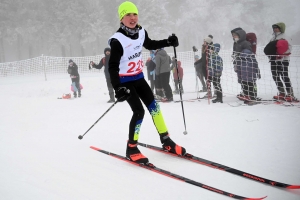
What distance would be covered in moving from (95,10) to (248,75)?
30414 mm

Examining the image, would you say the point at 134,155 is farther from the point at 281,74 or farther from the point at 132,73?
the point at 281,74

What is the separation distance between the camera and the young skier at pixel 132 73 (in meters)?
3.29

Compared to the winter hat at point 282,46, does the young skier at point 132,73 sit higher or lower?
lower

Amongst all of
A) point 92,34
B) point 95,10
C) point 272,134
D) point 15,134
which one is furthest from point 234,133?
point 95,10

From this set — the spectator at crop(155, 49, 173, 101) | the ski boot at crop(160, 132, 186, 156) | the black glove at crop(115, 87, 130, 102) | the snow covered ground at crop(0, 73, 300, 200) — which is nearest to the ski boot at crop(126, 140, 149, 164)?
the snow covered ground at crop(0, 73, 300, 200)

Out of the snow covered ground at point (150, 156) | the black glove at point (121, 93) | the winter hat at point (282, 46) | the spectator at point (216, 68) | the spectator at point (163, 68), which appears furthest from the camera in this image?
the spectator at point (163, 68)

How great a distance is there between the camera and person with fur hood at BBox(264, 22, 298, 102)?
265 inches

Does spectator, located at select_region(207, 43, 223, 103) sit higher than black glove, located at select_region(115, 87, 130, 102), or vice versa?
spectator, located at select_region(207, 43, 223, 103)

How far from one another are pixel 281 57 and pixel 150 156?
202 inches

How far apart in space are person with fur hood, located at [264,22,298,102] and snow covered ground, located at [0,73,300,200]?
A: 2.66 ft

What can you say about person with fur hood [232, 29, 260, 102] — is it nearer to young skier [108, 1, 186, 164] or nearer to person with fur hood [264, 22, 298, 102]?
person with fur hood [264, 22, 298, 102]

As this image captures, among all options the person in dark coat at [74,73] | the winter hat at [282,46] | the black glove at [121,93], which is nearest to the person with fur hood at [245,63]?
the winter hat at [282,46]

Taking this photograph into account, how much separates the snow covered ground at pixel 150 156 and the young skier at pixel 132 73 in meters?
0.25

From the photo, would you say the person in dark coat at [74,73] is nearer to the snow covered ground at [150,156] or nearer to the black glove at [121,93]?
the snow covered ground at [150,156]
